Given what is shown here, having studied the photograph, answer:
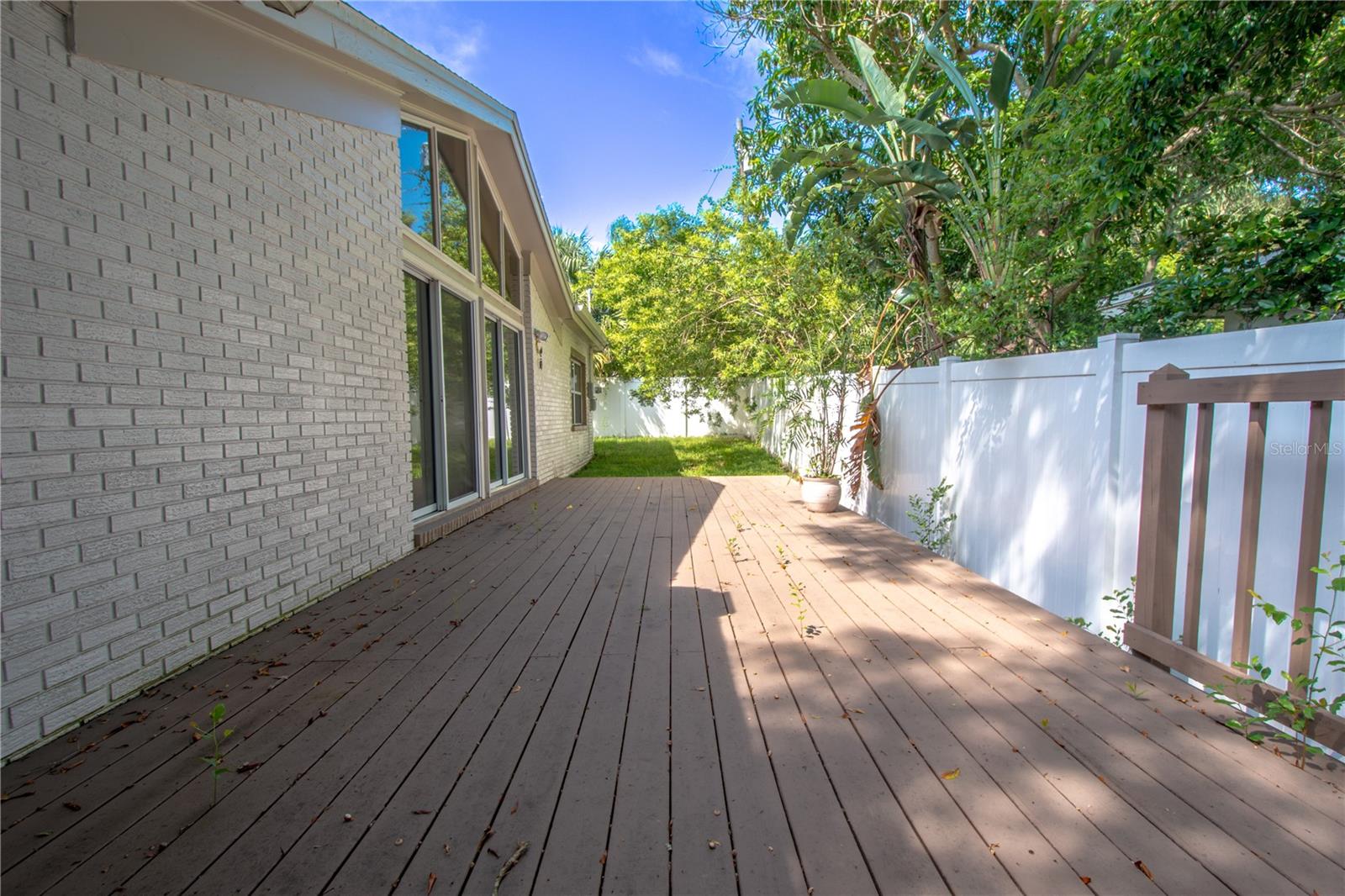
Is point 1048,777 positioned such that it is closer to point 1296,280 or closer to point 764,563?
point 764,563

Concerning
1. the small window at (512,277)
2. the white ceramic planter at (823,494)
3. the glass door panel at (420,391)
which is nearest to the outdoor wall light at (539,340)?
the small window at (512,277)

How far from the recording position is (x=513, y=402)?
7.88 m

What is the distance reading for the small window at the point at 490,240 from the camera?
Answer: 6.81 metres

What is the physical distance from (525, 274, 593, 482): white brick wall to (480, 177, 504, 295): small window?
1141mm

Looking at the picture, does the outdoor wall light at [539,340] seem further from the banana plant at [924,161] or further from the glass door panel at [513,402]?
the banana plant at [924,161]

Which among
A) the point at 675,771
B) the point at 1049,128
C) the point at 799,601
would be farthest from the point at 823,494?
the point at 675,771

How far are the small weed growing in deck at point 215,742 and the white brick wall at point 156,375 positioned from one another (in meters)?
0.47

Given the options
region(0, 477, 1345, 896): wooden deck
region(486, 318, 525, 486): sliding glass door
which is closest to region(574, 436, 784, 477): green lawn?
region(486, 318, 525, 486): sliding glass door

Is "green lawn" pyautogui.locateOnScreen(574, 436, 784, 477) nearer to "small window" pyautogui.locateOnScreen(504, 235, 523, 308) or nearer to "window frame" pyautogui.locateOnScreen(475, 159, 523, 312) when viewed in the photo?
"small window" pyautogui.locateOnScreen(504, 235, 523, 308)

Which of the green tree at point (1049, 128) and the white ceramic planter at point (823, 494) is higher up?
the green tree at point (1049, 128)

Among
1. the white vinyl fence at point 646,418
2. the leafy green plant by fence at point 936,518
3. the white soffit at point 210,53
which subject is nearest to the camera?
the white soffit at point 210,53

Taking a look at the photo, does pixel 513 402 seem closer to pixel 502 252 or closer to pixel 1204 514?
pixel 502 252

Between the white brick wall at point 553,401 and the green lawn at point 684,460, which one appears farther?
the green lawn at point 684,460

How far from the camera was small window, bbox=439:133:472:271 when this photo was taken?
5.70m
